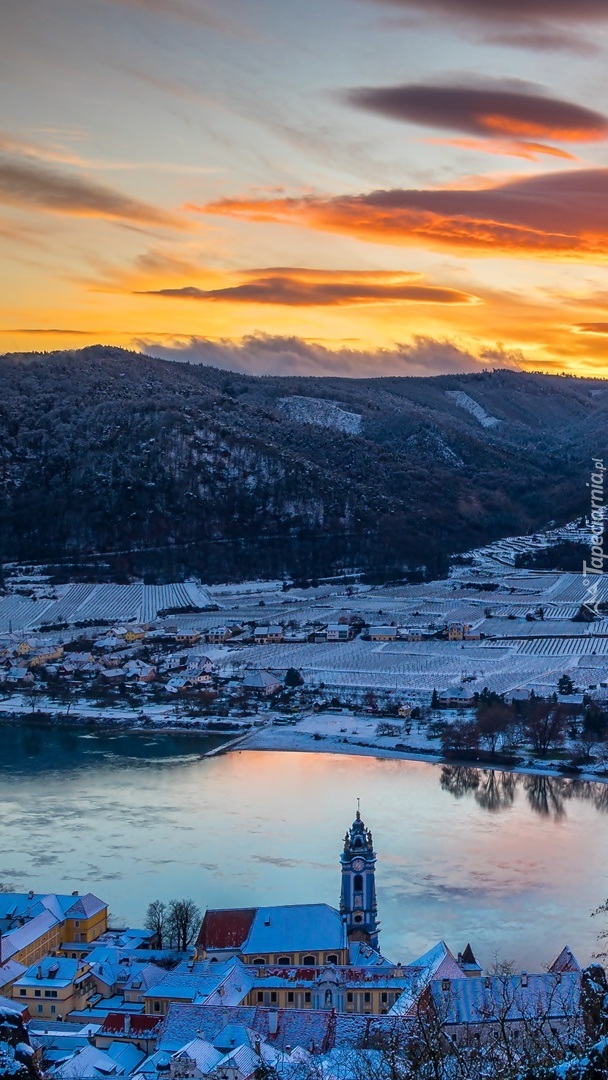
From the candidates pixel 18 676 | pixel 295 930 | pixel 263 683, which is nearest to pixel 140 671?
pixel 18 676

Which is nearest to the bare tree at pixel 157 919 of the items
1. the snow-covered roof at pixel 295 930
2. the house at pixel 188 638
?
the snow-covered roof at pixel 295 930

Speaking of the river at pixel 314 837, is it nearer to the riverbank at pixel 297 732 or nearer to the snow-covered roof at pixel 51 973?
the riverbank at pixel 297 732

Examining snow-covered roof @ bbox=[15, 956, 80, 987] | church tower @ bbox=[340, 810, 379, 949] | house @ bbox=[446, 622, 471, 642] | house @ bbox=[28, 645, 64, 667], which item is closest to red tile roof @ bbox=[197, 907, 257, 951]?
church tower @ bbox=[340, 810, 379, 949]

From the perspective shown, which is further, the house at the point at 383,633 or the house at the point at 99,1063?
the house at the point at 383,633

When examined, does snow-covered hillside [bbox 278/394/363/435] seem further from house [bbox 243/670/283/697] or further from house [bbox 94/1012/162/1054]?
house [bbox 94/1012/162/1054]

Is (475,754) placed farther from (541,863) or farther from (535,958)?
(535,958)

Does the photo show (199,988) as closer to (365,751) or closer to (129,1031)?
(129,1031)
